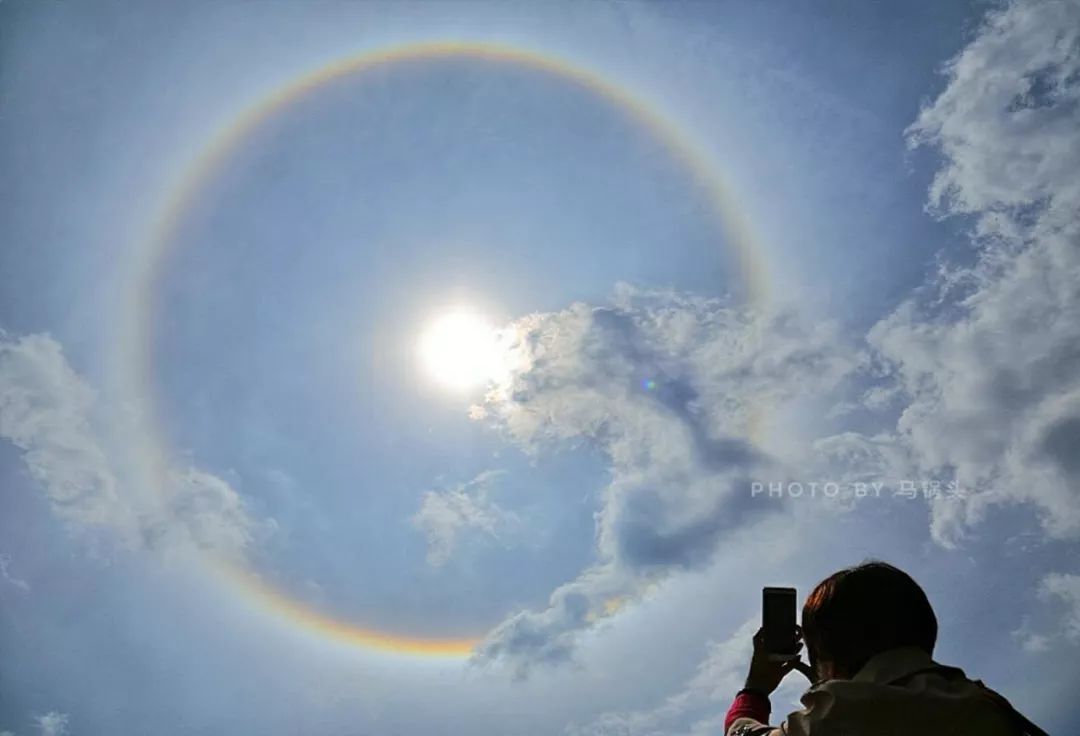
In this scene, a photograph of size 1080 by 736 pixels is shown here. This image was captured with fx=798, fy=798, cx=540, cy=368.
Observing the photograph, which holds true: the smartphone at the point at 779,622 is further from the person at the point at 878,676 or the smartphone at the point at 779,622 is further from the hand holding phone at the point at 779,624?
the person at the point at 878,676

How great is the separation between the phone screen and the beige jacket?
1379 millimetres

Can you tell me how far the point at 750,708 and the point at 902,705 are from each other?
148 cm

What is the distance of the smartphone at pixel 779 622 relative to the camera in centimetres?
536

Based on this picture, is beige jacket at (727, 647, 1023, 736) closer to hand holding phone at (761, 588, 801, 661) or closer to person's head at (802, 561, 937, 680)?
person's head at (802, 561, 937, 680)

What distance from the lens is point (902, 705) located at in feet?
12.0

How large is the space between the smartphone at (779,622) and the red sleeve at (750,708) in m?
0.32

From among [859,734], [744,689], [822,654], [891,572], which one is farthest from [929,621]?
[744,689]

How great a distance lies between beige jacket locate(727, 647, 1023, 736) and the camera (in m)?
3.58

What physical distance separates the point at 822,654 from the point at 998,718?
0.91 metres

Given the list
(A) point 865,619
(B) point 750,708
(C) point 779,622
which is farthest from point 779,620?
(A) point 865,619

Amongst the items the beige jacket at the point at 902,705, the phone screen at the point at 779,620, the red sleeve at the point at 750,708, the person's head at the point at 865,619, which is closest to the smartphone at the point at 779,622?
the phone screen at the point at 779,620

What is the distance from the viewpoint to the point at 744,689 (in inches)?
205

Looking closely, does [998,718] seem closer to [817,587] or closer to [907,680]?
[907,680]

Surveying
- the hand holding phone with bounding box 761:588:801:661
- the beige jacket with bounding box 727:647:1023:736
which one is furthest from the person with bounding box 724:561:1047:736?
the hand holding phone with bounding box 761:588:801:661
